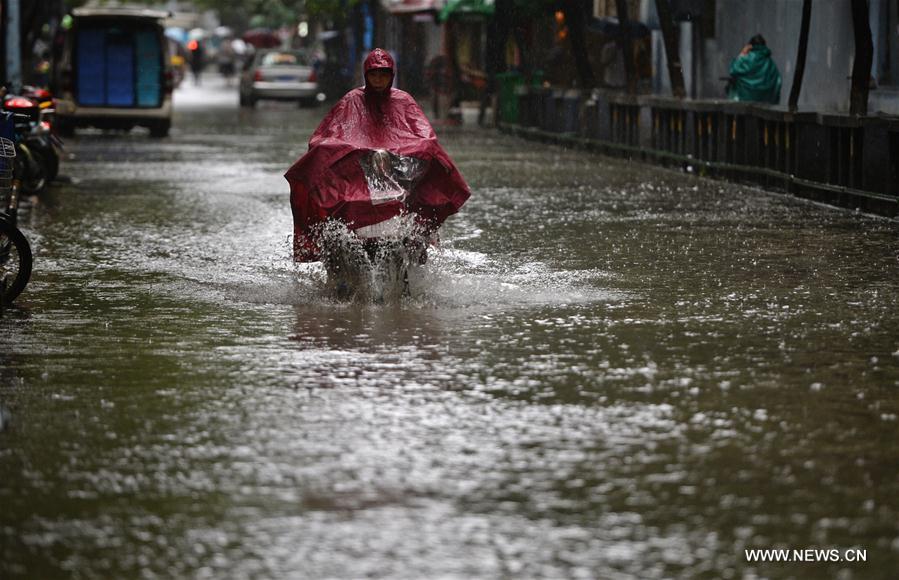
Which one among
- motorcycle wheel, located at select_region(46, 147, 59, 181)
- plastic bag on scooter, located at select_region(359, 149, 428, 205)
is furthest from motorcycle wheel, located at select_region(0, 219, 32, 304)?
motorcycle wheel, located at select_region(46, 147, 59, 181)

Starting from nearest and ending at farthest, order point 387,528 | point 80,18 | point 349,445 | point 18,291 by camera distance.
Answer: point 387,528
point 349,445
point 18,291
point 80,18

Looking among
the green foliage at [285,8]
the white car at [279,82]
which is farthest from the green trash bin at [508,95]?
the green foliage at [285,8]

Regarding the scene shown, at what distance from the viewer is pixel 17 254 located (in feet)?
37.3

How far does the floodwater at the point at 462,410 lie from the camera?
555 centimetres

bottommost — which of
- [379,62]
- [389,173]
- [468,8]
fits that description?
[389,173]

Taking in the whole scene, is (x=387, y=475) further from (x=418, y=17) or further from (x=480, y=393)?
(x=418, y=17)

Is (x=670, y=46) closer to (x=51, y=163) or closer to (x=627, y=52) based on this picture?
(x=627, y=52)

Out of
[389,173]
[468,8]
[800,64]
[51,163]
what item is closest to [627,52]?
[800,64]

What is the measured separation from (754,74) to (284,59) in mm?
28996

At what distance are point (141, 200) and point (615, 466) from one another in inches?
533

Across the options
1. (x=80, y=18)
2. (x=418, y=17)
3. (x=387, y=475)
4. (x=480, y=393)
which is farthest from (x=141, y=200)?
(x=418, y=17)

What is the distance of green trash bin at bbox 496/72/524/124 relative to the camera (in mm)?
37375

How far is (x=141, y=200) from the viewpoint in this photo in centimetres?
1948

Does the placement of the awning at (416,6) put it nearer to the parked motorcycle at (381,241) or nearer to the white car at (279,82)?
the white car at (279,82)
